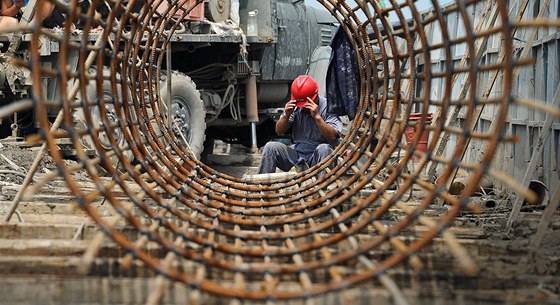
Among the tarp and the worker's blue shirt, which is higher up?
the tarp

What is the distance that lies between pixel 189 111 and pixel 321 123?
4.08 m

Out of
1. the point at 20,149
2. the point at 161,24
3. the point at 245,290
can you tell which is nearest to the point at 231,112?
the point at 20,149

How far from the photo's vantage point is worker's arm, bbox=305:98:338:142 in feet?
27.5

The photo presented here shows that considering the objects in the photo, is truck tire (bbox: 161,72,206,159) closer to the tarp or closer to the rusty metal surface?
the tarp

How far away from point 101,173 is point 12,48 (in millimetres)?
2364

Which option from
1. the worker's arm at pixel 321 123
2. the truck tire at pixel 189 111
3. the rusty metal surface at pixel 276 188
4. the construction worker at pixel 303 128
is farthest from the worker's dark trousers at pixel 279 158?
the truck tire at pixel 189 111

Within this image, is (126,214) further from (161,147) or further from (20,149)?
(20,149)

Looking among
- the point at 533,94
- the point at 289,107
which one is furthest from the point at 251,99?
the point at 533,94

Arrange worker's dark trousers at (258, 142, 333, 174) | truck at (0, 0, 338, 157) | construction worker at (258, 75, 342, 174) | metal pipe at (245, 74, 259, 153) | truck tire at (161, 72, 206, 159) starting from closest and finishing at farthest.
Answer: construction worker at (258, 75, 342, 174), worker's dark trousers at (258, 142, 333, 174), truck tire at (161, 72, 206, 159), truck at (0, 0, 338, 157), metal pipe at (245, 74, 259, 153)

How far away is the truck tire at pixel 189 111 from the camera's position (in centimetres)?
1186

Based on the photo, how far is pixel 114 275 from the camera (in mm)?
4273

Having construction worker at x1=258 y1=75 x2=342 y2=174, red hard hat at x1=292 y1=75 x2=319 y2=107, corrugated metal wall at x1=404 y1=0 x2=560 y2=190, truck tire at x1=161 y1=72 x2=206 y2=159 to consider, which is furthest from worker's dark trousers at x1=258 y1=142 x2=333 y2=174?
truck tire at x1=161 y1=72 x2=206 y2=159

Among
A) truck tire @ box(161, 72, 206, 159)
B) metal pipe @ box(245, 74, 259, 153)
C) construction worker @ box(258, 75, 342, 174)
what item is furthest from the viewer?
metal pipe @ box(245, 74, 259, 153)

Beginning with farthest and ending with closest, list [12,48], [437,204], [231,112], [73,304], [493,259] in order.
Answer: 1. [231,112]
2. [12,48]
3. [437,204]
4. [493,259]
5. [73,304]
